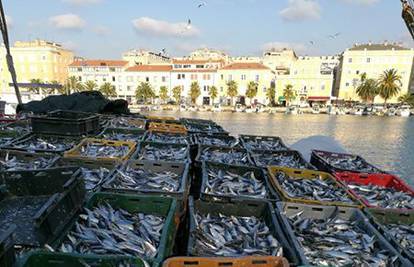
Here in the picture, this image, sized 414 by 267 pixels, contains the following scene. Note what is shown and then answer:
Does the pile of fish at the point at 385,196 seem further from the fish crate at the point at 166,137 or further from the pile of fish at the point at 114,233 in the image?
the fish crate at the point at 166,137

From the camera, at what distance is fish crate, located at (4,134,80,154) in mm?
5055

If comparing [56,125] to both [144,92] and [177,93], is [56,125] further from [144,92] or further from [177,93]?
[144,92]

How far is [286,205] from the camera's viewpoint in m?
3.25

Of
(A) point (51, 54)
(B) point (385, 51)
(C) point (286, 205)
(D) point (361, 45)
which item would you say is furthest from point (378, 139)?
(A) point (51, 54)

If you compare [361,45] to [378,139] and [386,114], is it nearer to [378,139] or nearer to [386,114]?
[386,114]

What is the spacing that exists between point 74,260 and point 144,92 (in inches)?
2521

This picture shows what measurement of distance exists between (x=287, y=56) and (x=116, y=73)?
49496 millimetres

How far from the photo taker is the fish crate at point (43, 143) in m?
5.05

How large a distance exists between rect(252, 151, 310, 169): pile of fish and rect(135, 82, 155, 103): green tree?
6029 centimetres

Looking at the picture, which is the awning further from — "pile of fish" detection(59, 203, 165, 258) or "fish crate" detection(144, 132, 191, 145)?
"pile of fish" detection(59, 203, 165, 258)

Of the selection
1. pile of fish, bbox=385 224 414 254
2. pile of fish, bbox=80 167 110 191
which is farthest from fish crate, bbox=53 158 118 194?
pile of fish, bbox=385 224 414 254

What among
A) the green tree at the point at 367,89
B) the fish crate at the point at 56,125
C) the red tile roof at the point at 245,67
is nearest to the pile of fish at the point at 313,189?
Answer: the fish crate at the point at 56,125

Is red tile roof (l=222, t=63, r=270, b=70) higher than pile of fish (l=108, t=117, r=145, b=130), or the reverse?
red tile roof (l=222, t=63, r=270, b=70)

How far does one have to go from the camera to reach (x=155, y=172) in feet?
14.4
